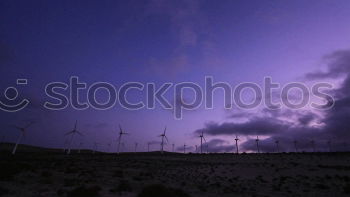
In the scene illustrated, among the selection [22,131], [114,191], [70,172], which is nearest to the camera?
[114,191]

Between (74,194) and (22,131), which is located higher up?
(22,131)

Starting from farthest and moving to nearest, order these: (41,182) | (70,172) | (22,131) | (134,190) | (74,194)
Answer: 1. (22,131)
2. (70,172)
3. (41,182)
4. (134,190)
5. (74,194)

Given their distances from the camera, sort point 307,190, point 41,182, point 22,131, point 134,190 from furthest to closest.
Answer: point 22,131
point 307,190
point 41,182
point 134,190

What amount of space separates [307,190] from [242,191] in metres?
9.04

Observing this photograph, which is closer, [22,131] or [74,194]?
[74,194]

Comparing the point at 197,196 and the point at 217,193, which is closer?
the point at 197,196

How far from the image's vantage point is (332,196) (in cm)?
2970

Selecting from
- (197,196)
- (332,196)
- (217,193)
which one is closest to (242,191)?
(217,193)

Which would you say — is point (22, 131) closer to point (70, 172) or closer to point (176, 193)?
point (70, 172)

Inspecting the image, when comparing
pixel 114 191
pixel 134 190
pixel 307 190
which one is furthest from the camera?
pixel 307 190

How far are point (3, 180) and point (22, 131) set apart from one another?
370 ft

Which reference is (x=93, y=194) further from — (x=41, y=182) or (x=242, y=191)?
(x=242, y=191)

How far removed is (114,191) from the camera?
26.9 meters

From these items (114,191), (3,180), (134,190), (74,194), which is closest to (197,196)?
(134,190)
